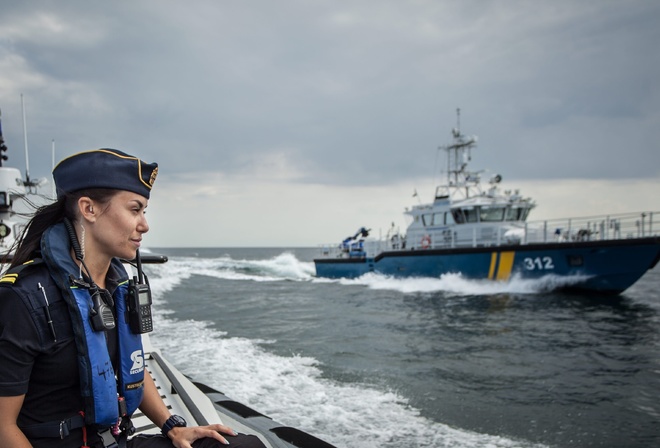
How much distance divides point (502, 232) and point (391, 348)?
1297cm

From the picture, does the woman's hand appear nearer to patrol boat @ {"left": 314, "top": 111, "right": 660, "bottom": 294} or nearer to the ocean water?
the ocean water

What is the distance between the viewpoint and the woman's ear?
1.41m

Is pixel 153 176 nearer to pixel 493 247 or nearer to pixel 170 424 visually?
pixel 170 424

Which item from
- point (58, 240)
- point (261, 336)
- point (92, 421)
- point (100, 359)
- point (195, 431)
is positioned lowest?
point (261, 336)

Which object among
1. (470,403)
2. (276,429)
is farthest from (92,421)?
(470,403)

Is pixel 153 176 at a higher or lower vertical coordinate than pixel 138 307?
higher

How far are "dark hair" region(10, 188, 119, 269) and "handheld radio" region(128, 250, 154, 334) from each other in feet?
0.93

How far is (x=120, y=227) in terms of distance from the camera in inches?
57.5

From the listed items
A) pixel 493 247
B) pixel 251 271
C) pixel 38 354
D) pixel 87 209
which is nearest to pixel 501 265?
pixel 493 247

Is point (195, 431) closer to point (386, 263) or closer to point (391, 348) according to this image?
point (391, 348)

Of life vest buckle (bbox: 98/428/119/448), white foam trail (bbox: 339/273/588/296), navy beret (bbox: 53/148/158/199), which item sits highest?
navy beret (bbox: 53/148/158/199)

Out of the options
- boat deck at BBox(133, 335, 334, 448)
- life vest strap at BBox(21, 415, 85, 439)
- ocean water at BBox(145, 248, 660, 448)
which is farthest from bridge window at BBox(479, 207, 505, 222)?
life vest strap at BBox(21, 415, 85, 439)

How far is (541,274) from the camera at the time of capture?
677 inches

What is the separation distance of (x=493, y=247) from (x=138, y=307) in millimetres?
18137
